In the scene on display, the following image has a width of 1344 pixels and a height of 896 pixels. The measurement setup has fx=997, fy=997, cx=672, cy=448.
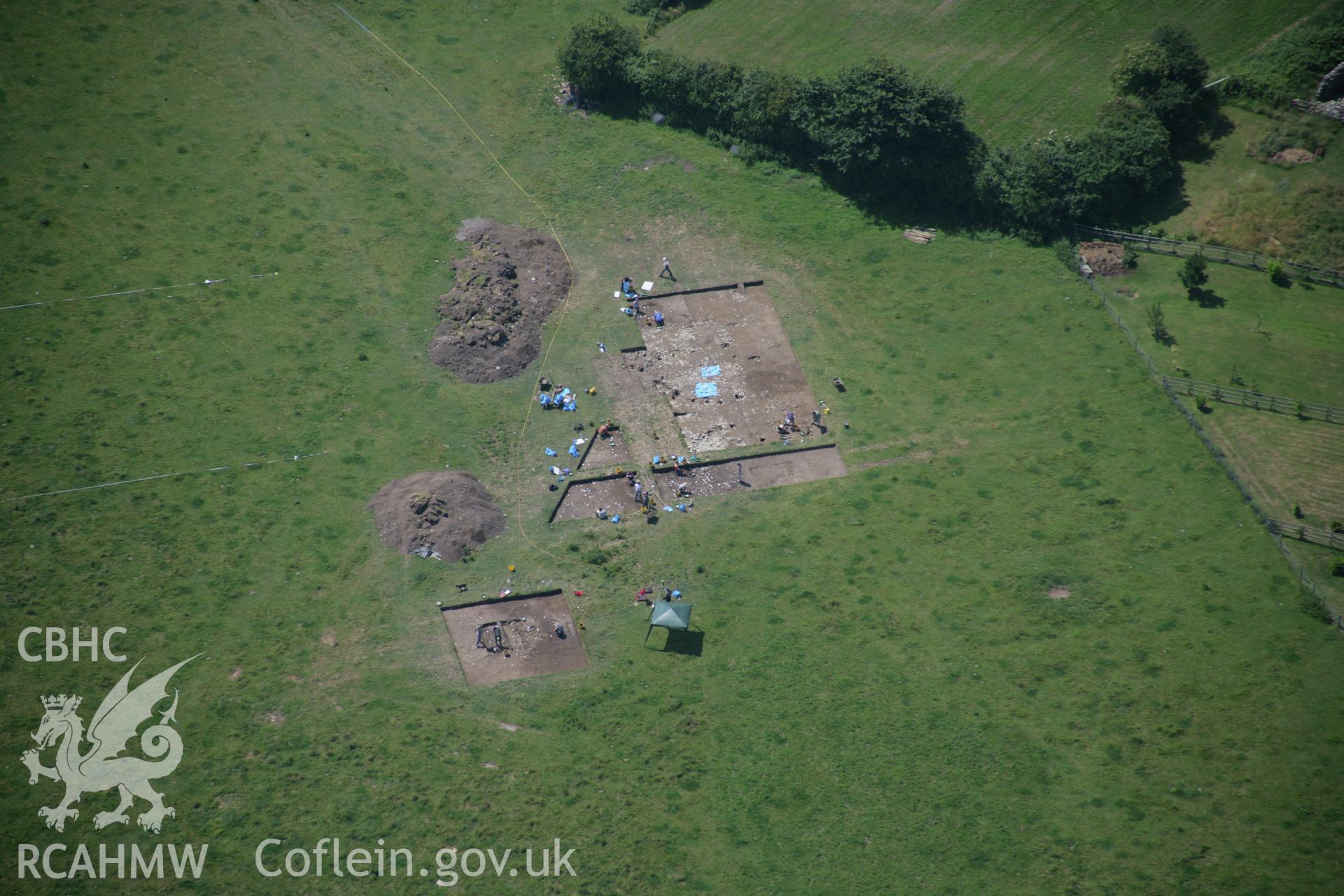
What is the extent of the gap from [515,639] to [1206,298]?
43722 millimetres

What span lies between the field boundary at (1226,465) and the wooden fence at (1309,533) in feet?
0.71

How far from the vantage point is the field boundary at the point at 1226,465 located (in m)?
46.5

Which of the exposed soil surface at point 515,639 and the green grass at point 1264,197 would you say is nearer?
the exposed soil surface at point 515,639

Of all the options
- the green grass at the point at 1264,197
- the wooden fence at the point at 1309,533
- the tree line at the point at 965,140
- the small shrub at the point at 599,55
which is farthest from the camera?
the small shrub at the point at 599,55

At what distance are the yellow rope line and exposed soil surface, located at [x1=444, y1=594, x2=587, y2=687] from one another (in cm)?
321

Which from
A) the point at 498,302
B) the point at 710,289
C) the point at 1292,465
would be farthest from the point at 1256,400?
the point at 498,302

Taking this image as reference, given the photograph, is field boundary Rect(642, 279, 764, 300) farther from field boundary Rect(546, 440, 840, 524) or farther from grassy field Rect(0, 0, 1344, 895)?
field boundary Rect(546, 440, 840, 524)

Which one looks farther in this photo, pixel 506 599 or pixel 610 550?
pixel 610 550

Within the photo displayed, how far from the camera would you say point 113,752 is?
44125 mm

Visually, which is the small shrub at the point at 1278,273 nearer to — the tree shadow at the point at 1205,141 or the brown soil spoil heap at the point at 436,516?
the tree shadow at the point at 1205,141

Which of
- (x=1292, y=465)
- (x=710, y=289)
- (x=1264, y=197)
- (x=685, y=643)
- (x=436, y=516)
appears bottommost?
(x=1292, y=465)

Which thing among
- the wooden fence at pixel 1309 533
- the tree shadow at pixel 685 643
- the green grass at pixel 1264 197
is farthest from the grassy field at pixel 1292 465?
the tree shadow at pixel 685 643

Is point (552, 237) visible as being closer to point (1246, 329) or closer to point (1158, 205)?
point (1158, 205)

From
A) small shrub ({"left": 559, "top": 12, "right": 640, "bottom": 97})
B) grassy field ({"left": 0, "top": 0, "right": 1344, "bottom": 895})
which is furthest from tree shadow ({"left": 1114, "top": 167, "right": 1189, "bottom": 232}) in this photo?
small shrub ({"left": 559, "top": 12, "right": 640, "bottom": 97})
